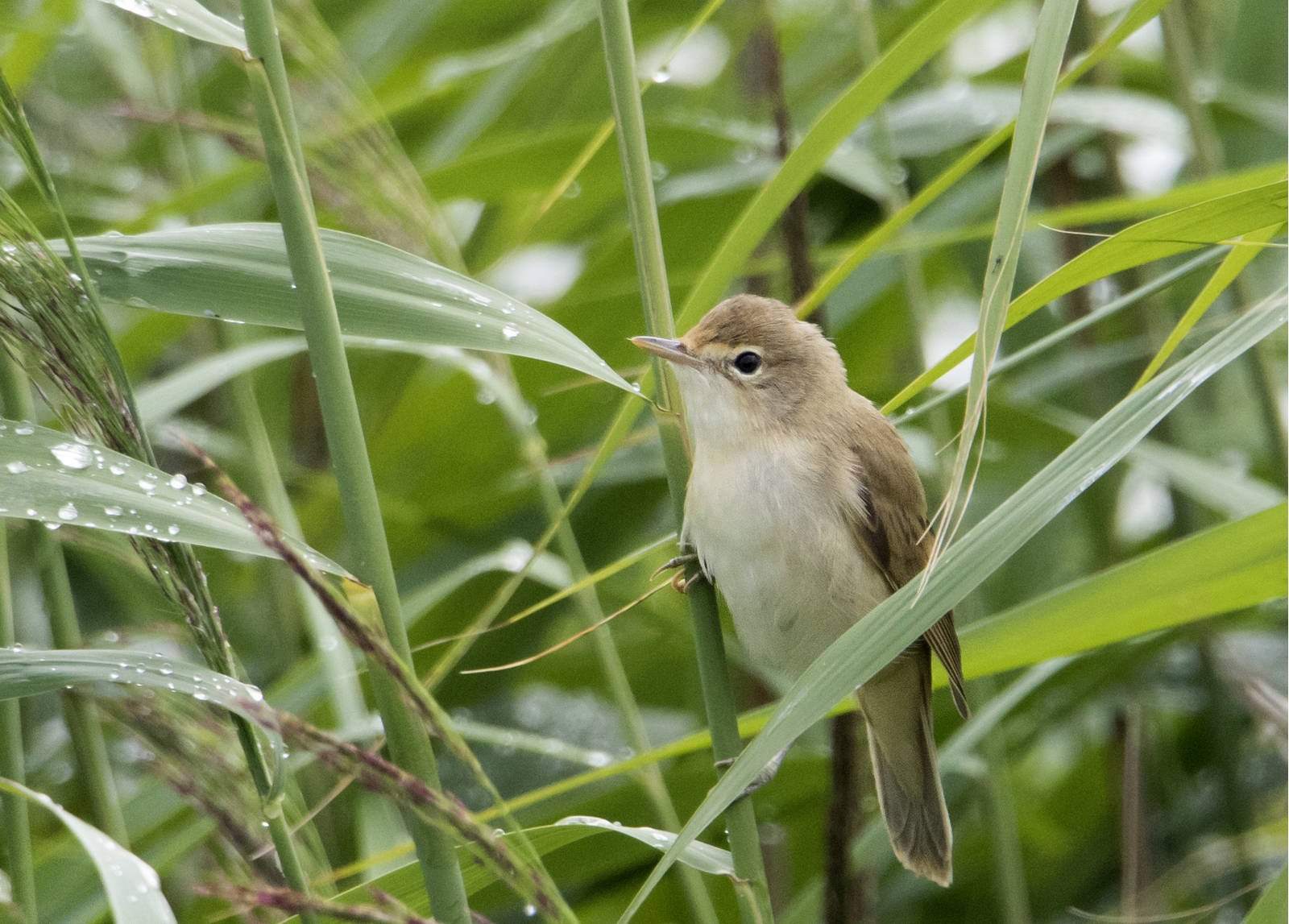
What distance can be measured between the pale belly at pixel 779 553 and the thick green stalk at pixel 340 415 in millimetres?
688

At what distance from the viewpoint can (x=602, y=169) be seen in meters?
2.16

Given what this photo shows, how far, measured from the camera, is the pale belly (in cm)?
158

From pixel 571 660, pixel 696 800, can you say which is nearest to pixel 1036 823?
pixel 696 800

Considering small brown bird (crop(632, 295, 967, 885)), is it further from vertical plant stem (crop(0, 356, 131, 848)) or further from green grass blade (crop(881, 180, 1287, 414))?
vertical plant stem (crop(0, 356, 131, 848))

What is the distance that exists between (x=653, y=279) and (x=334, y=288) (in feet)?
0.90

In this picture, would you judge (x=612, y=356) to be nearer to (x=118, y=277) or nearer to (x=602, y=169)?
(x=602, y=169)

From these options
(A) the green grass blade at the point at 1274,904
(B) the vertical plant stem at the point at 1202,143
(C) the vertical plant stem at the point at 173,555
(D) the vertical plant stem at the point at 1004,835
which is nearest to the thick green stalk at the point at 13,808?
(C) the vertical plant stem at the point at 173,555

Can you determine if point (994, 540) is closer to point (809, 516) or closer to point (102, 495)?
point (102, 495)

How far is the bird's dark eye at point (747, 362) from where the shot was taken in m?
1.78

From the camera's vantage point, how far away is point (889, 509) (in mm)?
1754

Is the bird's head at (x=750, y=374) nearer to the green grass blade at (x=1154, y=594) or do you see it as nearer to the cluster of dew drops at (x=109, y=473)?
the green grass blade at (x=1154, y=594)

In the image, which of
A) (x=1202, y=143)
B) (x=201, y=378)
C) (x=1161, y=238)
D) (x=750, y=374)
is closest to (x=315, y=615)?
(x=201, y=378)

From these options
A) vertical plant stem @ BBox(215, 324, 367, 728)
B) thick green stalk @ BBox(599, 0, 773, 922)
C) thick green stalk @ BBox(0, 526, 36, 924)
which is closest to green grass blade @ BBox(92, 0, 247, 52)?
thick green stalk @ BBox(599, 0, 773, 922)

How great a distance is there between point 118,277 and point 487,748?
5.29ft
